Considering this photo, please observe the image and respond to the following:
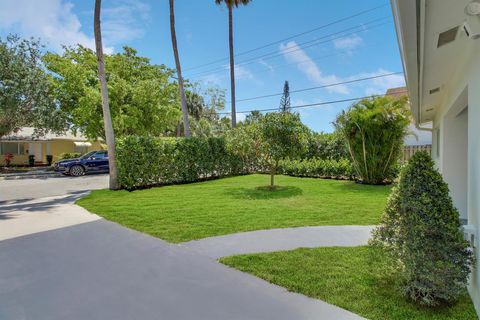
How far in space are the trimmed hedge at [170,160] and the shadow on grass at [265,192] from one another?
11.9ft

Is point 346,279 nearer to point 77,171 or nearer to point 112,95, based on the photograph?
point 77,171

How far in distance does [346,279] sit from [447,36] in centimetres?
284

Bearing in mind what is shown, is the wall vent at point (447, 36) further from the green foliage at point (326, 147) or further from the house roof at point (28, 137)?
the house roof at point (28, 137)

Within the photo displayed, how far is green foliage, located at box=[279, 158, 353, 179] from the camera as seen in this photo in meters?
14.3

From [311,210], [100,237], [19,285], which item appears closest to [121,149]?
[100,237]

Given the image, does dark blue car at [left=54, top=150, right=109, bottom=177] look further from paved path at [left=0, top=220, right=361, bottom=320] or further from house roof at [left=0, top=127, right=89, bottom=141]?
paved path at [left=0, top=220, right=361, bottom=320]

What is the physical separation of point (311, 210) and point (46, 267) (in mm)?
5559

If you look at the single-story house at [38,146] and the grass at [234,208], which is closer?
the grass at [234,208]

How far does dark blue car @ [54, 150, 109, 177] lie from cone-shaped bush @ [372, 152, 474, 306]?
1984cm

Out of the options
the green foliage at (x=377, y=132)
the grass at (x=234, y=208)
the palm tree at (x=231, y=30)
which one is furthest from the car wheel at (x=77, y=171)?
the green foliage at (x=377, y=132)

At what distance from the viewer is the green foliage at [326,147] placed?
1639 centimetres

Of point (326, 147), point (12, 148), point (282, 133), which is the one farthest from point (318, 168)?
point (12, 148)

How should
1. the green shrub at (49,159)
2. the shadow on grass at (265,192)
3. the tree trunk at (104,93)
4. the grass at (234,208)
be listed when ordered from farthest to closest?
the green shrub at (49,159), the tree trunk at (104,93), the shadow on grass at (265,192), the grass at (234,208)

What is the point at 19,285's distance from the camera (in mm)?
3764
